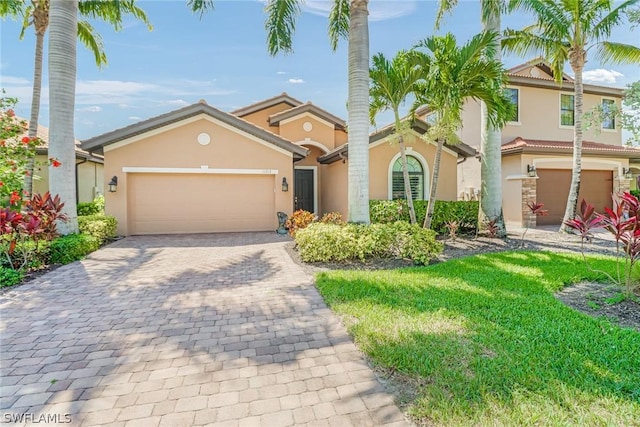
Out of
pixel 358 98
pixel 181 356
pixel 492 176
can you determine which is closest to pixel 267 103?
pixel 358 98

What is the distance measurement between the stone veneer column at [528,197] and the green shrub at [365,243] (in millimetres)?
9093

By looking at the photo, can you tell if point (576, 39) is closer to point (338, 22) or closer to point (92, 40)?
point (338, 22)

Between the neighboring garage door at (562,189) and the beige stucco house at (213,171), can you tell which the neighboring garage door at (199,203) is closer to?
the beige stucco house at (213,171)

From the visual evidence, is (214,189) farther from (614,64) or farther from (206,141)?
(614,64)

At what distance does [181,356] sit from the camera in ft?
11.9

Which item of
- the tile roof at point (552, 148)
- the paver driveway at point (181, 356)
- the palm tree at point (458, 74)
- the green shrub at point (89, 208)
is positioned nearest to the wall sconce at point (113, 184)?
the green shrub at point (89, 208)

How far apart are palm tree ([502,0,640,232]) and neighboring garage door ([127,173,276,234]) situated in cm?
1187

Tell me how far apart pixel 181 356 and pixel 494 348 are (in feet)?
12.1

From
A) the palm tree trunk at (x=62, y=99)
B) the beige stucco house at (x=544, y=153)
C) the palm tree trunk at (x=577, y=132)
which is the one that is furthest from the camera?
the beige stucco house at (x=544, y=153)

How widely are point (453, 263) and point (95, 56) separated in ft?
62.2

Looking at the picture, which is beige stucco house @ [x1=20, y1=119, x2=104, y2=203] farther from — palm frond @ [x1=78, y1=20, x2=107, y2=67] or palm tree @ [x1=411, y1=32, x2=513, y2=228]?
palm tree @ [x1=411, y1=32, x2=513, y2=228]

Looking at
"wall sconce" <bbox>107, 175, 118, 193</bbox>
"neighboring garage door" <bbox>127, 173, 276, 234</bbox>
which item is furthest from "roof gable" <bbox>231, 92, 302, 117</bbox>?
"wall sconce" <bbox>107, 175, 118, 193</bbox>

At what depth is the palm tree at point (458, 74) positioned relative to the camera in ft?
28.5

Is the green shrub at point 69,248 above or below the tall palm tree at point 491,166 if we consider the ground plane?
below
